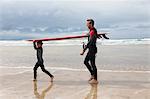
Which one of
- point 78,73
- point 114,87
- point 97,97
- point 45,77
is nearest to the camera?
point 97,97

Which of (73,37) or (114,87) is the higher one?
(73,37)

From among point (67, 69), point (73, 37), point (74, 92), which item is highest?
point (73, 37)

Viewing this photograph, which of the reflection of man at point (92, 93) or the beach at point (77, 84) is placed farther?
the beach at point (77, 84)

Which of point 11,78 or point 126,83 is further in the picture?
point 11,78

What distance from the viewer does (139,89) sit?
8211 millimetres

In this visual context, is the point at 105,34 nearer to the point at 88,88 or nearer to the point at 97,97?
the point at 88,88

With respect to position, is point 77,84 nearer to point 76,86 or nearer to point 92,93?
point 76,86

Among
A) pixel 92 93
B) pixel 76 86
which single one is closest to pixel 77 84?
pixel 76 86

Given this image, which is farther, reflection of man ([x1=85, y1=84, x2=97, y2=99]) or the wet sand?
the wet sand

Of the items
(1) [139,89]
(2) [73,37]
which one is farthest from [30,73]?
(1) [139,89]

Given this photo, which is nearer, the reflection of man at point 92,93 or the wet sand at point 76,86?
the reflection of man at point 92,93

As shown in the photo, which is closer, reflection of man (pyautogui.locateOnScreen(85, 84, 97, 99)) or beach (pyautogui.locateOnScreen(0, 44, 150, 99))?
reflection of man (pyautogui.locateOnScreen(85, 84, 97, 99))

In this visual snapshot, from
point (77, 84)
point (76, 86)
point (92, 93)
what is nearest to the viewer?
point (92, 93)

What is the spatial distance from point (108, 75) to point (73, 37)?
6.43ft
